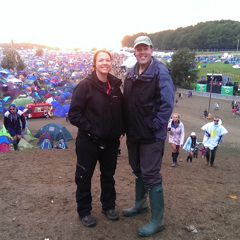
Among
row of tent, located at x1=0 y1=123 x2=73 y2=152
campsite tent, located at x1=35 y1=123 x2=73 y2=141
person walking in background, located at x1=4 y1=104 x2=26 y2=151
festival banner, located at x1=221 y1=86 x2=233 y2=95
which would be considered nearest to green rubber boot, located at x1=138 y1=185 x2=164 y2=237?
person walking in background, located at x1=4 y1=104 x2=26 y2=151

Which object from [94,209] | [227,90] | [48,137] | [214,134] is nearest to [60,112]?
[48,137]

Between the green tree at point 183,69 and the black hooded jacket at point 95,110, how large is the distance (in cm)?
4231

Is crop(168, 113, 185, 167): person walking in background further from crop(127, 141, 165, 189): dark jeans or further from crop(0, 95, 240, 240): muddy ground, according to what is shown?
crop(127, 141, 165, 189): dark jeans

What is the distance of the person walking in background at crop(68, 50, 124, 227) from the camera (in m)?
2.59

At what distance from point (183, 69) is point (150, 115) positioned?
43.2 metres

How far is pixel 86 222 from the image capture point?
2721 mm

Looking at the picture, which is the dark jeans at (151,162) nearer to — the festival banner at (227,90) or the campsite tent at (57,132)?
the campsite tent at (57,132)

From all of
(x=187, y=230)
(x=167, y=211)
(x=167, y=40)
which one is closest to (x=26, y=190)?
(x=167, y=211)

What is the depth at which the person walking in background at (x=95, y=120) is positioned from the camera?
2590 mm

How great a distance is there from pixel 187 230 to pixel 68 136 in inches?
564

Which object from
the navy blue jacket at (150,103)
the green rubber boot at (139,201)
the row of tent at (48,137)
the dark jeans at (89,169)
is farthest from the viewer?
the row of tent at (48,137)

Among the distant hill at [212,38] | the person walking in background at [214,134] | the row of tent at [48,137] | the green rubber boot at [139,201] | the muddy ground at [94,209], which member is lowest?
the row of tent at [48,137]

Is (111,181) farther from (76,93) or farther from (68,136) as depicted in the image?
(68,136)

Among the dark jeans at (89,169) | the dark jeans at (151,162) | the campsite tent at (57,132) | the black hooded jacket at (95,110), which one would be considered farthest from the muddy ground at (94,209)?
the campsite tent at (57,132)
